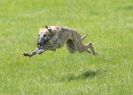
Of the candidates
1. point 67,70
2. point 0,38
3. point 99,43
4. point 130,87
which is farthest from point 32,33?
point 130,87

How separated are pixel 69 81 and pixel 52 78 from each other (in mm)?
511

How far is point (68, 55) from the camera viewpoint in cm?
1462

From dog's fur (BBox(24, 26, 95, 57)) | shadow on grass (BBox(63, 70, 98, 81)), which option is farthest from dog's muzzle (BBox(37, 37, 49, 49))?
shadow on grass (BBox(63, 70, 98, 81))

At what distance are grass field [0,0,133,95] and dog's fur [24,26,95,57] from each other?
368 millimetres

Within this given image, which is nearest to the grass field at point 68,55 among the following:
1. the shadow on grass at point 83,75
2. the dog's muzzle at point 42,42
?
the shadow on grass at point 83,75

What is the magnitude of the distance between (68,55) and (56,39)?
203 cm

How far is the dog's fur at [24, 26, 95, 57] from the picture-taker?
39.9 feet

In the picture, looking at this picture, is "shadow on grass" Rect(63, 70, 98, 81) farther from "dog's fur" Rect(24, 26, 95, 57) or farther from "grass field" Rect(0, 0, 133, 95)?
"dog's fur" Rect(24, 26, 95, 57)

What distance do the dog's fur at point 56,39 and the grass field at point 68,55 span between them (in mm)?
368

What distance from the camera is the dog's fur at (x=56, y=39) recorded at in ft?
39.9

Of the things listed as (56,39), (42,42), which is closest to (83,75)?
(56,39)

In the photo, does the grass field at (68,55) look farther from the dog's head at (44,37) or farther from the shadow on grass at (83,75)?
the dog's head at (44,37)

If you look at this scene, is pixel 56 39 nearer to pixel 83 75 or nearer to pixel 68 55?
pixel 83 75

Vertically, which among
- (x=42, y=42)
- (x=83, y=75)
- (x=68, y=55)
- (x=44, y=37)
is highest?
(x=44, y=37)
